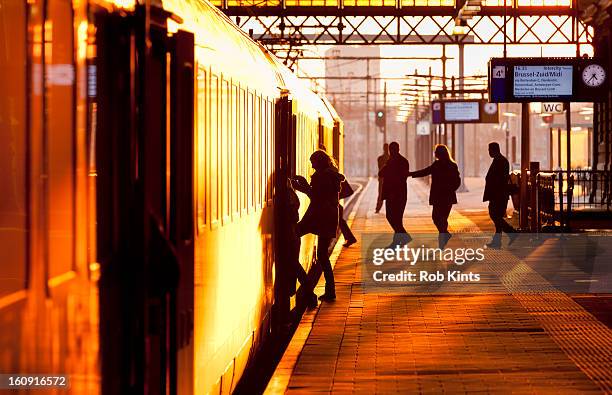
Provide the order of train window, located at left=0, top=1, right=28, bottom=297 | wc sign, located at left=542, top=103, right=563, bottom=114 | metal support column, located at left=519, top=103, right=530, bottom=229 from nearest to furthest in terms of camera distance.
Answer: train window, located at left=0, top=1, right=28, bottom=297 < metal support column, located at left=519, top=103, right=530, bottom=229 < wc sign, located at left=542, top=103, right=563, bottom=114

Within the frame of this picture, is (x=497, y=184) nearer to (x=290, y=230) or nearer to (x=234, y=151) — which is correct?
(x=290, y=230)

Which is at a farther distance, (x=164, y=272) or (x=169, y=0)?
(x=169, y=0)

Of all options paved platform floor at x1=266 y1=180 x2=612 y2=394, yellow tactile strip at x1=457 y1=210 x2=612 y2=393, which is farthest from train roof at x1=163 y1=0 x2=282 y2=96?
yellow tactile strip at x1=457 y1=210 x2=612 y2=393

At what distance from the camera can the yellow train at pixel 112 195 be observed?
12.7 ft

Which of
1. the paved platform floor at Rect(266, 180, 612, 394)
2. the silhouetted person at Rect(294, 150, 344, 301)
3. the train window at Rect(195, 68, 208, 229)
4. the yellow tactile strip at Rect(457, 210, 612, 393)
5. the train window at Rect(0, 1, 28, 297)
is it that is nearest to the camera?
the train window at Rect(0, 1, 28, 297)

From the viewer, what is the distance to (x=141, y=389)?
16.2 feet

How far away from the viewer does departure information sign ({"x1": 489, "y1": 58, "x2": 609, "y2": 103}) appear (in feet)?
81.4

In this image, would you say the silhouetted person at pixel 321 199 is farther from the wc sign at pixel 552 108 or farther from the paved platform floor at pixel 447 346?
the wc sign at pixel 552 108

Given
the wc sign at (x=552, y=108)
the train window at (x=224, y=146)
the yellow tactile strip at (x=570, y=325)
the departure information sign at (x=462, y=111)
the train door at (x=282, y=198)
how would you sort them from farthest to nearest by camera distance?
1. the departure information sign at (x=462, y=111)
2. the wc sign at (x=552, y=108)
3. the train door at (x=282, y=198)
4. the yellow tactile strip at (x=570, y=325)
5. the train window at (x=224, y=146)

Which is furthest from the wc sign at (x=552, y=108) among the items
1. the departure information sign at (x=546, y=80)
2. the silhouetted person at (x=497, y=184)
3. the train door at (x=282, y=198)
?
the train door at (x=282, y=198)

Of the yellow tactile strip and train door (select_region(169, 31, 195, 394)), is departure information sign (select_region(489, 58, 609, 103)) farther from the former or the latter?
train door (select_region(169, 31, 195, 394))

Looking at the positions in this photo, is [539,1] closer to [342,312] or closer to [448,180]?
[448,180]

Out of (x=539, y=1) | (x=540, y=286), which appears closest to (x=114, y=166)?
(x=540, y=286)

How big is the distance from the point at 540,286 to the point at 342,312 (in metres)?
3.27
